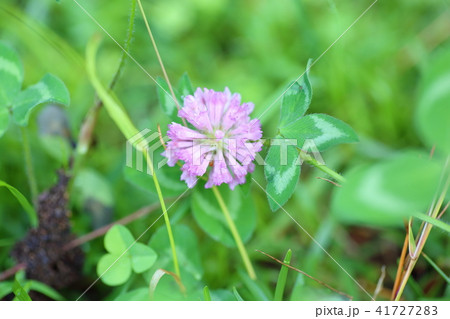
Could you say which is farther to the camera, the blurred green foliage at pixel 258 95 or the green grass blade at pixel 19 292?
the blurred green foliage at pixel 258 95

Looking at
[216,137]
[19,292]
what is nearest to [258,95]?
[216,137]

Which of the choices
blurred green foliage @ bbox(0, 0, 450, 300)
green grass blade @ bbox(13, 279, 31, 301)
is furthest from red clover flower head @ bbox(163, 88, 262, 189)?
green grass blade @ bbox(13, 279, 31, 301)

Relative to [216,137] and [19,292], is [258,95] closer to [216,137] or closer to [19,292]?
[216,137]

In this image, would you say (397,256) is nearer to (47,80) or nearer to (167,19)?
(47,80)

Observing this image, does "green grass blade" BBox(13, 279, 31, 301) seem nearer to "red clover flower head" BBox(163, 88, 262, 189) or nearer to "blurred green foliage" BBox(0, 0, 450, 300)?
"blurred green foliage" BBox(0, 0, 450, 300)

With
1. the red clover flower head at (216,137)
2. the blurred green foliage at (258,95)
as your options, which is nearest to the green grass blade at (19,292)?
the blurred green foliage at (258,95)

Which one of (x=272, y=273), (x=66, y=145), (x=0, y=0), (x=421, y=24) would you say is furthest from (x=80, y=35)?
(x=421, y=24)

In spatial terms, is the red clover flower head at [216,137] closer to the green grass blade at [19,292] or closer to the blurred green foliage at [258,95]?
the blurred green foliage at [258,95]

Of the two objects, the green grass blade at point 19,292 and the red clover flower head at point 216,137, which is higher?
the red clover flower head at point 216,137

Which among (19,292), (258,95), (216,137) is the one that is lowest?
(19,292)

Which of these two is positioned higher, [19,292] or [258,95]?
[258,95]
